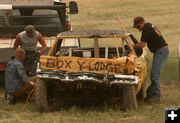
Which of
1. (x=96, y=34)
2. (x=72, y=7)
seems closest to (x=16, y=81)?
(x=96, y=34)

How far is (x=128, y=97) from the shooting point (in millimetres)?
8211

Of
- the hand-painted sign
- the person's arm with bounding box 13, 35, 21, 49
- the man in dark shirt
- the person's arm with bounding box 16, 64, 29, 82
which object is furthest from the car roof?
the person's arm with bounding box 13, 35, 21, 49

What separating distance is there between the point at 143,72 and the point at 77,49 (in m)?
1.71

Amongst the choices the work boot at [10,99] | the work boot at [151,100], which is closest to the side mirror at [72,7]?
the work boot at [10,99]

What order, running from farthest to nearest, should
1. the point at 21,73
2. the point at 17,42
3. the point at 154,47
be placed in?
the point at 17,42, the point at 154,47, the point at 21,73

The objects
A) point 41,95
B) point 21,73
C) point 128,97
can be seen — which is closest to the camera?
point 128,97

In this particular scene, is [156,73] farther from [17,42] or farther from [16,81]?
[17,42]

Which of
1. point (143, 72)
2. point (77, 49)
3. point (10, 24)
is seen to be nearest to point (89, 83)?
point (143, 72)

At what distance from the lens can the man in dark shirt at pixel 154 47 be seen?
364 inches

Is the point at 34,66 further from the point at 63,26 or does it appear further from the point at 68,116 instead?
the point at 68,116

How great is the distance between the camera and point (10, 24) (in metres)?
11.6

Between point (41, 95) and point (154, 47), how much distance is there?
240 centimetres

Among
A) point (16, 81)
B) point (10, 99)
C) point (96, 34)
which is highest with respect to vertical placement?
point (96, 34)

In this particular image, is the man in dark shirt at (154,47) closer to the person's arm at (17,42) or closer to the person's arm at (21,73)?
the person's arm at (21,73)
